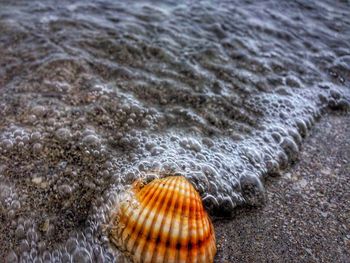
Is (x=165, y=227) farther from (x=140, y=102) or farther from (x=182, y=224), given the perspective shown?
(x=140, y=102)

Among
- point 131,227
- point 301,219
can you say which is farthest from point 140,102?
point 301,219

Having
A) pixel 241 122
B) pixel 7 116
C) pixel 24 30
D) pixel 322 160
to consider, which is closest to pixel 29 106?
pixel 7 116

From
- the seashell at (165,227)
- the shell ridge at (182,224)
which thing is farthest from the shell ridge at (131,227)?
the shell ridge at (182,224)

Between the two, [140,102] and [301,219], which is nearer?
[301,219]

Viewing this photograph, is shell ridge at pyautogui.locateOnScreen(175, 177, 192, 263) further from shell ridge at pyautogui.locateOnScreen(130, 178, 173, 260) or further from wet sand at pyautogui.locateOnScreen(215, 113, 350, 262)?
wet sand at pyautogui.locateOnScreen(215, 113, 350, 262)

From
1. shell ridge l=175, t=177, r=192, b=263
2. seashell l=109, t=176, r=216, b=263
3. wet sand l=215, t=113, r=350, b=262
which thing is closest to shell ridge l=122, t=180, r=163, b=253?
seashell l=109, t=176, r=216, b=263

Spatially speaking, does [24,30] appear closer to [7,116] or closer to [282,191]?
[7,116]
